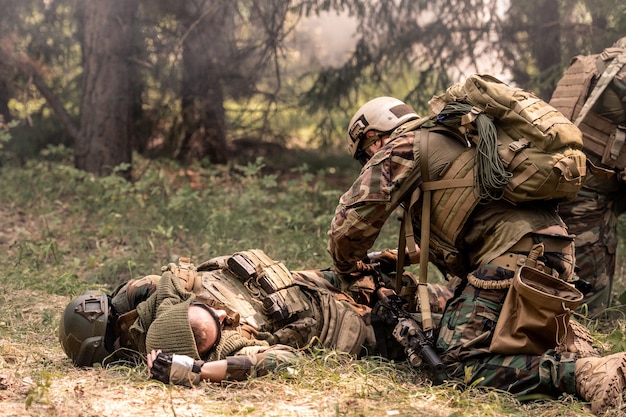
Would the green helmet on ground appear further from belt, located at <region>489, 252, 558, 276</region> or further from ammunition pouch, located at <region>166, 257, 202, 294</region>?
belt, located at <region>489, 252, 558, 276</region>

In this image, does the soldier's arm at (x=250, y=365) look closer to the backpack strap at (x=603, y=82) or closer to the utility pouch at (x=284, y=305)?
the utility pouch at (x=284, y=305)

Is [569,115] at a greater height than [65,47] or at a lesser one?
lesser

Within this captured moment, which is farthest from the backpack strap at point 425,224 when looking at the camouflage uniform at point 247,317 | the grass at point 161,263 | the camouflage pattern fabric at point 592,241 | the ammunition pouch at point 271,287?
the camouflage pattern fabric at point 592,241

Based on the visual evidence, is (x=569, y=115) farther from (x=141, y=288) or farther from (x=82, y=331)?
(x=82, y=331)

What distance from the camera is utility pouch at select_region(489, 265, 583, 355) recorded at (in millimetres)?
3750

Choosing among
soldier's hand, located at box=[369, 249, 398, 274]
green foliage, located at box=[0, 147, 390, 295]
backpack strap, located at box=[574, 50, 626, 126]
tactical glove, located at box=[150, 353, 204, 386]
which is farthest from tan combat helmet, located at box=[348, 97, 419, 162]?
green foliage, located at box=[0, 147, 390, 295]

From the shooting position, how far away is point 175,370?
12.4 feet

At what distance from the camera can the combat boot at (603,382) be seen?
3.55 meters

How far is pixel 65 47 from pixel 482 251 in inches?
320

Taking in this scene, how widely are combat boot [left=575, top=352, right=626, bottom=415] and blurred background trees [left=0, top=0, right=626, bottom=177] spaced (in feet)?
15.8

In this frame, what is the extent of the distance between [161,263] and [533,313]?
369 centimetres

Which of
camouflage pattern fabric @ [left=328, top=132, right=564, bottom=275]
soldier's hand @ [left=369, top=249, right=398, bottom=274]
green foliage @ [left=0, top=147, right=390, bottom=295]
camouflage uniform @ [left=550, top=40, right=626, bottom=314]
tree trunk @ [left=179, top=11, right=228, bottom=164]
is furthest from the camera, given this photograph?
tree trunk @ [left=179, top=11, right=228, bottom=164]

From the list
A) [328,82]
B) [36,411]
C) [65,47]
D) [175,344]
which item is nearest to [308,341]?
[175,344]

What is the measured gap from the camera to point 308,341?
14.3 feet
